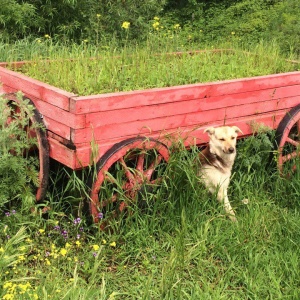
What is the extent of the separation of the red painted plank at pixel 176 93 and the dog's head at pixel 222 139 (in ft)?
0.96

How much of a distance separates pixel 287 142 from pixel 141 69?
151 centimetres

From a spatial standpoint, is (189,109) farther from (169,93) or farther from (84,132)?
(84,132)

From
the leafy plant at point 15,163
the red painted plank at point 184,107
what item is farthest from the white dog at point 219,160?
the leafy plant at point 15,163

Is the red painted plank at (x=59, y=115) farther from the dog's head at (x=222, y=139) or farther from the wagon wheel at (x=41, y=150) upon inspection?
the dog's head at (x=222, y=139)

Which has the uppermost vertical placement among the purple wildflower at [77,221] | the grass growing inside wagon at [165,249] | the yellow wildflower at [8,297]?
the yellow wildflower at [8,297]

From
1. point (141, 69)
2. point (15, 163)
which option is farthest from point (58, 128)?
point (141, 69)

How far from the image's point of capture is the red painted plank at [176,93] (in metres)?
3.78

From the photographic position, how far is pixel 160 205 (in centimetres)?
408

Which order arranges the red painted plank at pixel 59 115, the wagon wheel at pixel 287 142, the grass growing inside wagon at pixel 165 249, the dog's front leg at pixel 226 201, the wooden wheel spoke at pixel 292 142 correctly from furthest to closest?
1. the wooden wheel spoke at pixel 292 142
2. the wagon wheel at pixel 287 142
3. the dog's front leg at pixel 226 201
4. the red painted plank at pixel 59 115
5. the grass growing inside wagon at pixel 165 249

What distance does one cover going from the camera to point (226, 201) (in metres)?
4.39

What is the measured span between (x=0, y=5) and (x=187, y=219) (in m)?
4.25

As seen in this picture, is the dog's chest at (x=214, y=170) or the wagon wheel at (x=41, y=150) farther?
the dog's chest at (x=214, y=170)

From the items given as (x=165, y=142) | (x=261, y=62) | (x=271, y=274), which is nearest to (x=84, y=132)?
(x=165, y=142)

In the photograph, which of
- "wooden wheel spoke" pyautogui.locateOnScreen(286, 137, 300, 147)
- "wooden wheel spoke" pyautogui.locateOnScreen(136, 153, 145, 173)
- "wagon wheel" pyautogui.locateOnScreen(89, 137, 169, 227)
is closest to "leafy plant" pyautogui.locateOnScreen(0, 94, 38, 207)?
"wagon wheel" pyautogui.locateOnScreen(89, 137, 169, 227)
